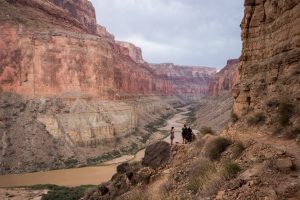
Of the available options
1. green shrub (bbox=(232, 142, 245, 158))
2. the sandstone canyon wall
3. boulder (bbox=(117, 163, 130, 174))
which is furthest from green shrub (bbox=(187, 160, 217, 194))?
the sandstone canyon wall

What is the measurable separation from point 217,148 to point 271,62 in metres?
4.88

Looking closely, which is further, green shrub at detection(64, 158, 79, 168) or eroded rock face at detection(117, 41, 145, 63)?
eroded rock face at detection(117, 41, 145, 63)

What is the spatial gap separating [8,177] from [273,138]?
33.7 m

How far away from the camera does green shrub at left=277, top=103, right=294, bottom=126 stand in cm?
1154

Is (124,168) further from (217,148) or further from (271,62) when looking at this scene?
(271,62)

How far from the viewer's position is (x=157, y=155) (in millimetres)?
15812

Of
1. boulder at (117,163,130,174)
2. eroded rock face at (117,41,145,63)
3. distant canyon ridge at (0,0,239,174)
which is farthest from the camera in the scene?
eroded rock face at (117,41,145,63)

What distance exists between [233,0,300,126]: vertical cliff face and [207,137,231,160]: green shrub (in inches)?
75.8

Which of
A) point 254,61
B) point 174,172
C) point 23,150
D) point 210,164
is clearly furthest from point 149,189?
point 23,150

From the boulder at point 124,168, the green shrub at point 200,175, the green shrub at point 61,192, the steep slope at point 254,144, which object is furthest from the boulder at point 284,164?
the green shrub at point 61,192

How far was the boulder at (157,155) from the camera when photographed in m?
15.4

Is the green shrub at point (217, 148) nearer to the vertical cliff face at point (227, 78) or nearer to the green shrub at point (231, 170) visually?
the green shrub at point (231, 170)

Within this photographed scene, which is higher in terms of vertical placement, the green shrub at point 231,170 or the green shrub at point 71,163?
the green shrub at point 231,170

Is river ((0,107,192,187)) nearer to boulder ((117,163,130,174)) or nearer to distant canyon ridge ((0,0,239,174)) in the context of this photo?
distant canyon ridge ((0,0,239,174))
